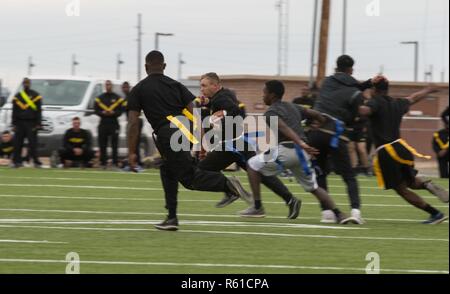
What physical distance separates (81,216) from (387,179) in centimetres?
378

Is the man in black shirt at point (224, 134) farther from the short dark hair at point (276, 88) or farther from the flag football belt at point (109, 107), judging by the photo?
the flag football belt at point (109, 107)

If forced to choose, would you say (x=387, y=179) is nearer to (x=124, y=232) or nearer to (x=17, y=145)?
(x=124, y=232)

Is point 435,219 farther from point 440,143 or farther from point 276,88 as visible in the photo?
point 440,143

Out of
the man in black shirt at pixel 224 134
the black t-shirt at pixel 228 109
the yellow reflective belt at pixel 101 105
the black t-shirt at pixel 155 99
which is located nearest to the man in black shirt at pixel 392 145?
the man in black shirt at pixel 224 134

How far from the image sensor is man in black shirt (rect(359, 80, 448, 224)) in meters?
14.3

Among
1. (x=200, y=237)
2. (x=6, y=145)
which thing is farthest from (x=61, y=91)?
(x=200, y=237)

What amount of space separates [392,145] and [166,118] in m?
3.10

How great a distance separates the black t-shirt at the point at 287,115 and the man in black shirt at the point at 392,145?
91 centimetres

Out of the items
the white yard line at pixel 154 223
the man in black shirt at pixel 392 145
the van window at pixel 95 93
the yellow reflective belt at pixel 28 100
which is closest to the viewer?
the white yard line at pixel 154 223

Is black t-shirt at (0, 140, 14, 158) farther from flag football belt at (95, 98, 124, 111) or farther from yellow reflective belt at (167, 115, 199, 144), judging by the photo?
yellow reflective belt at (167, 115, 199, 144)

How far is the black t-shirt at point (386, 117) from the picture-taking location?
1427cm

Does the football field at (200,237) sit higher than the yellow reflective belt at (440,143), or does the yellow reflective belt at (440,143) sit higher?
the football field at (200,237)

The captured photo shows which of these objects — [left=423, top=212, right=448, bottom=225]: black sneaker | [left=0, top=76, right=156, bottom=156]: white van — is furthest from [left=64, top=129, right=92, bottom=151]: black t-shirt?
[left=423, top=212, right=448, bottom=225]: black sneaker

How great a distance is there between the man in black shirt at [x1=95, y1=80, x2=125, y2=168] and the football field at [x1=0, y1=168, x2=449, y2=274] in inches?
234
